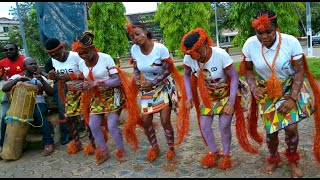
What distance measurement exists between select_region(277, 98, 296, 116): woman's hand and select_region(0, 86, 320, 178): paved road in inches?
26.0

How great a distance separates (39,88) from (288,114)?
11.1ft

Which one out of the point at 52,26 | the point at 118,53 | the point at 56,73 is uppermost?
the point at 52,26

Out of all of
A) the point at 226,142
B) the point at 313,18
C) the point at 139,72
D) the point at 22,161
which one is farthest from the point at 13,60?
the point at 313,18

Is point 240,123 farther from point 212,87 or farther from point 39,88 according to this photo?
point 39,88

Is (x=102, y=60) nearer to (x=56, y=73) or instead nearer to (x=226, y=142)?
(x=56, y=73)

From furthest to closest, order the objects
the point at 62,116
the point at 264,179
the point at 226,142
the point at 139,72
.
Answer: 1. the point at 62,116
2. the point at 139,72
3. the point at 226,142
4. the point at 264,179

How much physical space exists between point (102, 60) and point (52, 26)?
2760 mm

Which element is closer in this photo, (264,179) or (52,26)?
(264,179)

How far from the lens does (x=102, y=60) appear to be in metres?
3.86

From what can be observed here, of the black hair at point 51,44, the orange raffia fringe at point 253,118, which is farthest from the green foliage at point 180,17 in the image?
the orange raffia fringe at point 253,118

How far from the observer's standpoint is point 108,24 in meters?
17.0

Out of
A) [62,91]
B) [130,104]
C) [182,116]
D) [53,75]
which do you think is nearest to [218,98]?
[182,116]

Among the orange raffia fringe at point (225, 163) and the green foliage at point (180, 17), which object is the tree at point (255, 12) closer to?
the green foliage at point (180, 17)

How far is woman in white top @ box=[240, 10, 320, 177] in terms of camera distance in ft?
9.49
